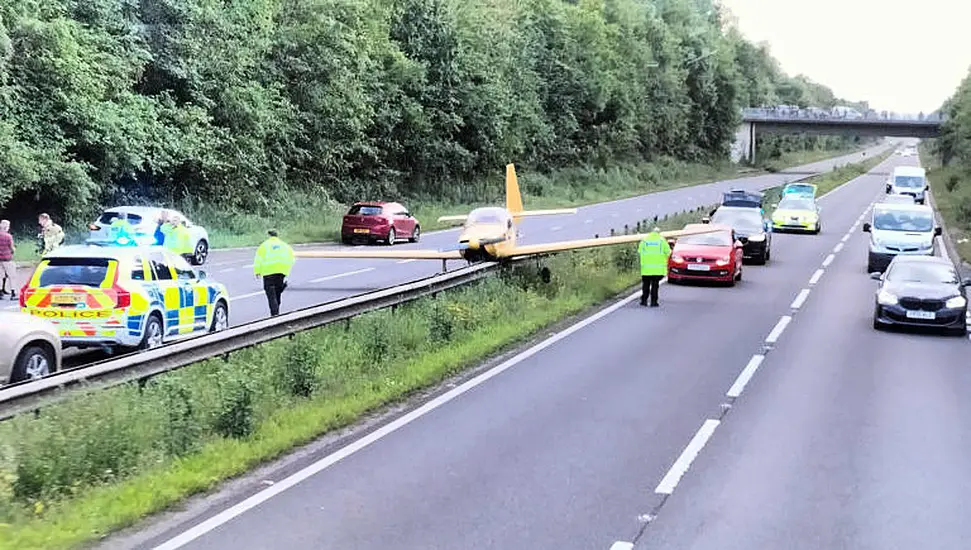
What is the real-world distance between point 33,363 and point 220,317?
215 inches

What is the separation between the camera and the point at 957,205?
188 ft

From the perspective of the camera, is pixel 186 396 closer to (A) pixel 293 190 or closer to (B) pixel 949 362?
(B) pixel 949 362

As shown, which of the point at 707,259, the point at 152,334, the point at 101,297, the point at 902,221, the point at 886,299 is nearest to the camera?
the point at 101,297

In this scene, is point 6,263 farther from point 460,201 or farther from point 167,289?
point 460,201

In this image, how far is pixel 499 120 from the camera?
207 feet

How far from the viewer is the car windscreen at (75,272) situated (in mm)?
14398

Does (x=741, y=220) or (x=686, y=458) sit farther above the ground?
(x=741, y=220)

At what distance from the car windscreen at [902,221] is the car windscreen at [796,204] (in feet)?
45.7

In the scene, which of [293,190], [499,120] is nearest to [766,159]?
[499,120]

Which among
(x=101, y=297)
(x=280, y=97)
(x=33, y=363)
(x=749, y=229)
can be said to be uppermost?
(x=280, y=97)

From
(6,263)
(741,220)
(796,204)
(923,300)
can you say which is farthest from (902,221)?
(6,263)

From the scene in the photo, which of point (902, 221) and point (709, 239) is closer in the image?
point (709, 239)

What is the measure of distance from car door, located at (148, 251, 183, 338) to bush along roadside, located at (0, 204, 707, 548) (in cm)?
171

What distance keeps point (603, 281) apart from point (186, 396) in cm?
1662
